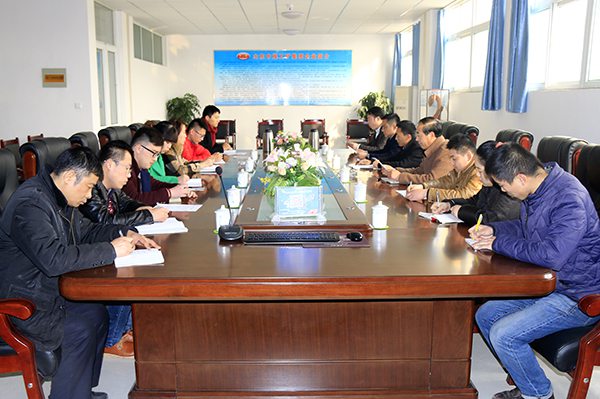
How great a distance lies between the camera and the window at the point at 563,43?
195 inches

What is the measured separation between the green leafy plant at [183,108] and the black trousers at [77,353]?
32.1ft

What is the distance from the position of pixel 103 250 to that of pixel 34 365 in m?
0.45

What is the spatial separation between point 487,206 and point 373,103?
9568 millimetres

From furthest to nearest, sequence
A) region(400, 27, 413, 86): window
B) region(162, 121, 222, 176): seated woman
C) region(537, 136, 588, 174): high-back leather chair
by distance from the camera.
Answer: region(400, 27, 413, 86): window < region(162, 121, 222, 176): seated woman < region(537, 136, 588, 174): high-back leather chair

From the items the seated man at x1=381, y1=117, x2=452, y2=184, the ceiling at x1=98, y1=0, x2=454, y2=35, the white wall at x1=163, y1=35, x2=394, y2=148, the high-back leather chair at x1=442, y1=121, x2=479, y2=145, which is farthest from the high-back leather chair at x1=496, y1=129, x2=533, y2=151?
the white wall at x1=163, y1=35, x2=394, y2=148

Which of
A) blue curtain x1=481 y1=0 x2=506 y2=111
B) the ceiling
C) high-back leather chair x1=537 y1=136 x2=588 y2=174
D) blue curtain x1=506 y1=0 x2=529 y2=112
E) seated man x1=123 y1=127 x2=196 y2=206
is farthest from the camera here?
the ceiling

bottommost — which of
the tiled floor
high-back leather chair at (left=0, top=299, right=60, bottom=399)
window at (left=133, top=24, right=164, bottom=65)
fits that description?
the tiled floor

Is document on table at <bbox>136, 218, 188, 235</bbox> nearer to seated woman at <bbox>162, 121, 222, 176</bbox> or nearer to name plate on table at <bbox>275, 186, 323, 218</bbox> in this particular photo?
name plate on table at <bbox>275, 186, 323, 218</bbox>

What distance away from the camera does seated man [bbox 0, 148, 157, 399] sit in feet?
5.98

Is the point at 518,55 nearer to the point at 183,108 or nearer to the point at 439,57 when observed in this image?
the point at 439,57

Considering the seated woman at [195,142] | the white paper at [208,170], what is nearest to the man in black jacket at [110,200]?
the white paper at [208,170]

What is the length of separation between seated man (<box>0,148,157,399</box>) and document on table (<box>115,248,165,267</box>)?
2 centimetres

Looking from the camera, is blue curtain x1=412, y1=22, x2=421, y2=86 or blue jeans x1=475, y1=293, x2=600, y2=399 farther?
blue curtain x1=412, y1=22, x2=421, y2=86

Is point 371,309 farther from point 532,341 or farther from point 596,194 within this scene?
point 596,194
